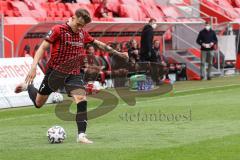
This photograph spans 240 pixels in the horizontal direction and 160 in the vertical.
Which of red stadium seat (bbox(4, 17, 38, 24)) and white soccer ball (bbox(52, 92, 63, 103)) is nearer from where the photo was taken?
white soccer ball (bbox(52, 92, 63, 103))

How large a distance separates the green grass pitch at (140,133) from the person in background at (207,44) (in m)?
10.2

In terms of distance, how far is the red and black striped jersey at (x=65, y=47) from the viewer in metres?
12.2

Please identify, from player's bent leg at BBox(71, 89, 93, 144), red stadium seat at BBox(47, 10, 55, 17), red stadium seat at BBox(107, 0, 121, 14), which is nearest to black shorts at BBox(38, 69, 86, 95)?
player's bent leg at BBox(71, 89, 93, 144)

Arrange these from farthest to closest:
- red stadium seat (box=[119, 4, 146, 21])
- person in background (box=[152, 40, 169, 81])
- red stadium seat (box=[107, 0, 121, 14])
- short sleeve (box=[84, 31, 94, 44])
→ 1. red stadium seat (box=[119, 4, 146, 21])
2. red stadium seat (box=[107, 0, 121, 14])
3. person in background (box=[152, 40, 169, 81])
4. short sleeve (box=[84, 31, 94, 44])

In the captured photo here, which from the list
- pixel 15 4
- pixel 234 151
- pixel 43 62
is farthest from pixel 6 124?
pixel 15 4

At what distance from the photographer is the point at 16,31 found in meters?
25.5

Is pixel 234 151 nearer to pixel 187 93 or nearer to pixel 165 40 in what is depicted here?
pixel 187 93

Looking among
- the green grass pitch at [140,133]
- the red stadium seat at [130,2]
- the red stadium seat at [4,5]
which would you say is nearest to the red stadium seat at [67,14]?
the red stadium seat at [4,5]

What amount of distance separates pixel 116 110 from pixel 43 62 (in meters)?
7.94

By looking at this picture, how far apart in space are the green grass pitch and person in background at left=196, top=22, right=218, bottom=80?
33.4 feet

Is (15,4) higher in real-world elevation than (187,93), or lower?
higher

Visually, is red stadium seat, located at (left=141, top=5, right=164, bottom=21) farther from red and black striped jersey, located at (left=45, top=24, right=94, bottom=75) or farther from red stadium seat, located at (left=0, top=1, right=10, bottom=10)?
red and black striped jersey, located at (left=45, top=24, right=94, bottom=75)

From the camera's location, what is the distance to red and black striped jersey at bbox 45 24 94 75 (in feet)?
40.2

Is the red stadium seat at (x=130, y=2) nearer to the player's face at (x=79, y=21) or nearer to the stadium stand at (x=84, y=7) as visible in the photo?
the stadium stand at (x=84, y=7)
